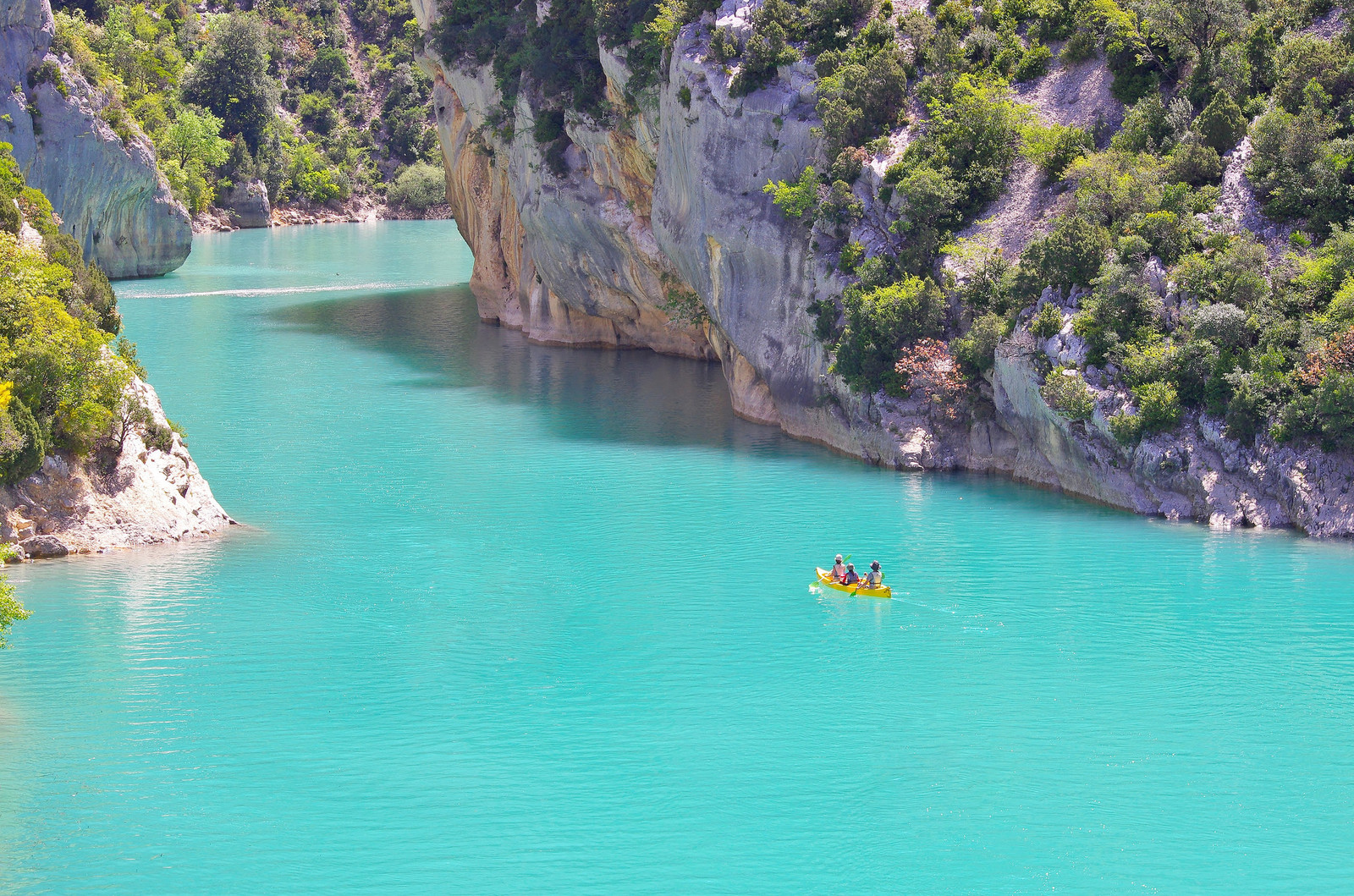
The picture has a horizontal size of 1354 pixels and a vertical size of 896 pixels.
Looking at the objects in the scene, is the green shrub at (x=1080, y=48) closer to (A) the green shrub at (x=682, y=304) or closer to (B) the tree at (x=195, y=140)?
(A) the green shrub at (x=682, y=304)

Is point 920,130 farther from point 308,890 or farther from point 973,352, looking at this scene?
point 308,890

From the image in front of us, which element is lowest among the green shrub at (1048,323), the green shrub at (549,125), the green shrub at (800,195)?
the green shrub at (1048,323)

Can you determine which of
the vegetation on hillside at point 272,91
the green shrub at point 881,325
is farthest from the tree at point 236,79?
the green shrub at point 881,325

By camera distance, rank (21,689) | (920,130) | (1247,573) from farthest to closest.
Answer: (920,130) → (1247,573) → (21,689)

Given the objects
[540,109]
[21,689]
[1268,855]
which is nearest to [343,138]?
[540,109]

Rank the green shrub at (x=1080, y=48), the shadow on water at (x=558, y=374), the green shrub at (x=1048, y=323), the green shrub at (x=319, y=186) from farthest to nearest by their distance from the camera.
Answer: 1. the green shrub at (x=319, y=186)
2. the shadow on water at (x=558, y=374)
3. the green shrub at (x=1080, y=48)
4. the green shrub at (x=1048, y=323)

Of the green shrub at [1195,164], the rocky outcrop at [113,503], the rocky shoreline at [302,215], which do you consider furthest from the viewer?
the rocky shoreline at [302,215]

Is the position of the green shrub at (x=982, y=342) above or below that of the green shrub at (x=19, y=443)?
above

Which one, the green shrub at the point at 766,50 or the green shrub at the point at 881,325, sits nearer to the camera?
the green shrub at the point at 881,325
